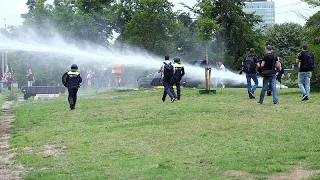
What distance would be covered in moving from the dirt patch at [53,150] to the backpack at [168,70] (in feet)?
35.0

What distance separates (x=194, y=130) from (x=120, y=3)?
134ft

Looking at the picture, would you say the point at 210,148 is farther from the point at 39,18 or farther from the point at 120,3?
the point at 120,3

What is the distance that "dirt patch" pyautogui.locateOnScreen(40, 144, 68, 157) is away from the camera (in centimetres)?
1259

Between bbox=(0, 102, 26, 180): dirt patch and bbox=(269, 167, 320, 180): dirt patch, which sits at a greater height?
bbox=(269, 167, 320, 180): dirt patch

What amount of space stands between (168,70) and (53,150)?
37.4 feet

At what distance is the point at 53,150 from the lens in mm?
13133

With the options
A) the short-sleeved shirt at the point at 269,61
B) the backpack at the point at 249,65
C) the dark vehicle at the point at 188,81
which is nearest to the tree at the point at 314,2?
the backpack at the point at 249,65

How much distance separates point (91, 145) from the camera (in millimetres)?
13320

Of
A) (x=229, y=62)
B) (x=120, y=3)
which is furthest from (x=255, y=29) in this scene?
(x=120, y=3)

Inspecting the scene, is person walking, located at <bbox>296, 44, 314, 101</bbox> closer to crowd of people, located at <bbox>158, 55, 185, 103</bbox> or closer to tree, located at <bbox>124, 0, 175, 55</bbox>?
crowd of people, located at <bbox>158, 55, 185, 103</bbox>

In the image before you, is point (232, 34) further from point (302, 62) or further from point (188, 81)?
point (302, 62)

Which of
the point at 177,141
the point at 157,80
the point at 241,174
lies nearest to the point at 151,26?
the point at 157,80

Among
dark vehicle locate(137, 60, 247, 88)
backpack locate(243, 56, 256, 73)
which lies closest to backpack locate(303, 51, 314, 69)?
backpack locate(243, 56, 256, 73)

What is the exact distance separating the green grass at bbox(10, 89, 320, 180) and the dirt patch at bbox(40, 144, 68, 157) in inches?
6.1
